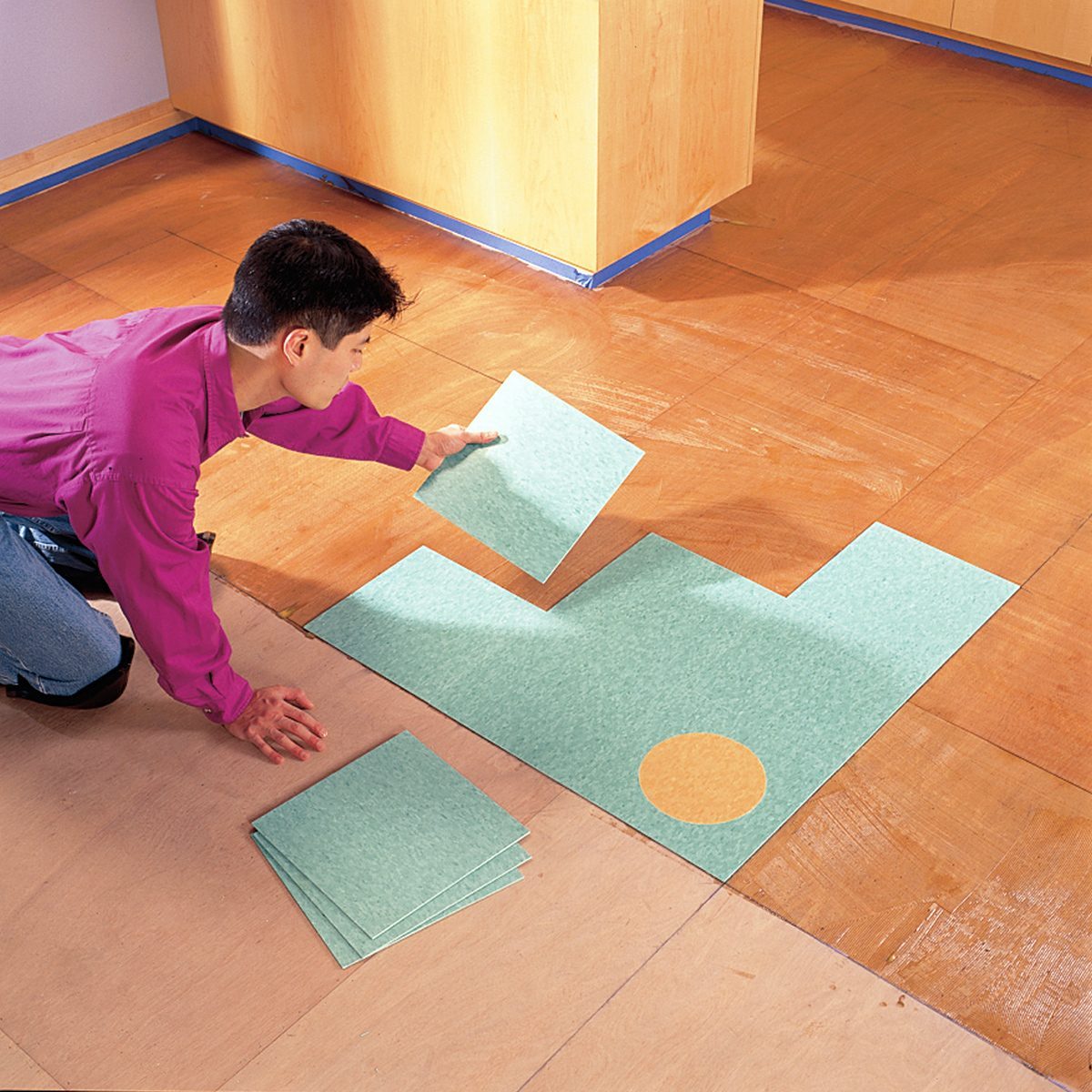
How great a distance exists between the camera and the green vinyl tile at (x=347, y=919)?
5.63 ft

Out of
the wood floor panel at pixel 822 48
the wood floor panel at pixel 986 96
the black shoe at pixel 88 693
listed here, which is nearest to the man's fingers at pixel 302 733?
the black shoe at pixel 88 693

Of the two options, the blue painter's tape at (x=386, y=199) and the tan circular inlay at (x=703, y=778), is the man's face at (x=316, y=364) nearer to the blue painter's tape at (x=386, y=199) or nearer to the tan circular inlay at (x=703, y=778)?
the tan circular inlay at (x=703, y=778)

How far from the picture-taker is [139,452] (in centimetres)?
170

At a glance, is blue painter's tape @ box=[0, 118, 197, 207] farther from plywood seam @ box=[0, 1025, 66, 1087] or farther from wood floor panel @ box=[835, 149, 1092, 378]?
plywood seam @ box=[0, 1025, 66, 1087]

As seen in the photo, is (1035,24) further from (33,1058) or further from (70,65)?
(33,1058)

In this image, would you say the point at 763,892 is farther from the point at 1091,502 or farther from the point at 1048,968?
the point at 1091,502

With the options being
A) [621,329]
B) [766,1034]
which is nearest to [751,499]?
[621,329]

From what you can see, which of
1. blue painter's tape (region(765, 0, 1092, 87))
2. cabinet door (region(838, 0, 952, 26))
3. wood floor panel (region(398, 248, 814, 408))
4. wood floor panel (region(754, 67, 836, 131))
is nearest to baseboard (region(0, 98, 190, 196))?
wood floor panel (region(398, 248, 814, 408))

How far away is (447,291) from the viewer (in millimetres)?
3055

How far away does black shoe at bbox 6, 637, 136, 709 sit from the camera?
203cm

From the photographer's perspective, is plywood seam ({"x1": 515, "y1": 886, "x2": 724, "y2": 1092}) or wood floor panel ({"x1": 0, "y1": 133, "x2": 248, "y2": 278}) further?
wood floor panel ({"x1": 0, "y1": 133, "x2": 248, "y2": 278})

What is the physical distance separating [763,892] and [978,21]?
3.06 metres

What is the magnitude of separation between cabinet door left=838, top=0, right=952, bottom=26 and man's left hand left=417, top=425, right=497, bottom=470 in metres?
2.55

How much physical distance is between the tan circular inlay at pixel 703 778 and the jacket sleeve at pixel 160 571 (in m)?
0.61
